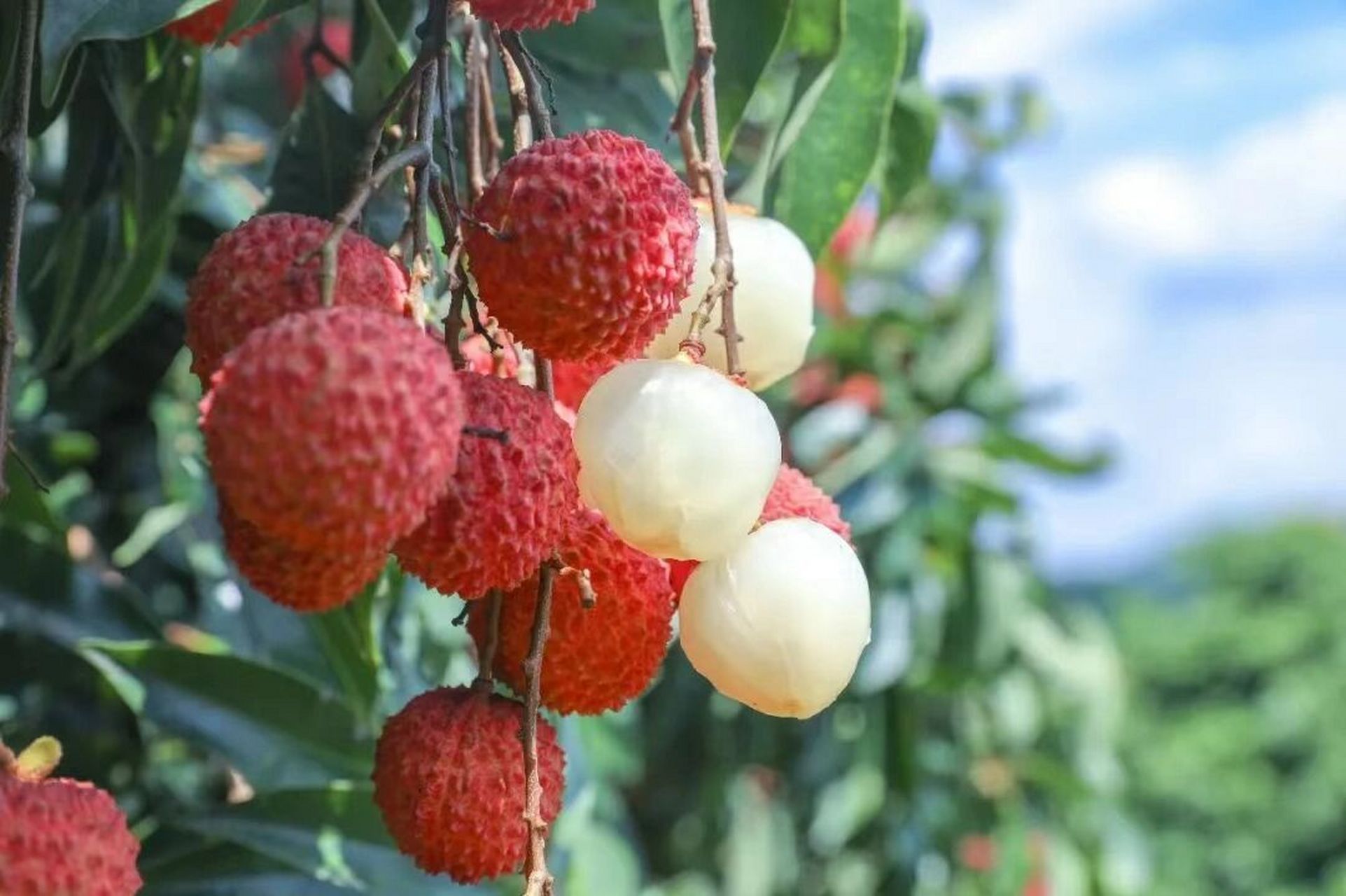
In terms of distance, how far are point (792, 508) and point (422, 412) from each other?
0.65ft

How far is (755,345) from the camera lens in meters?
0.68

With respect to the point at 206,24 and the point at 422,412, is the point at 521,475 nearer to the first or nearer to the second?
the point at 422,412

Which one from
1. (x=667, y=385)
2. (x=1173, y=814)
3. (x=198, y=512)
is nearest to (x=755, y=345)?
(x=667, y=385)

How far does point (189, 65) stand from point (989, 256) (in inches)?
47.1

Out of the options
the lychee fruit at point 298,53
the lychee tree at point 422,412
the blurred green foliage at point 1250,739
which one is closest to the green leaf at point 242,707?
the lychee tree at point 422,412

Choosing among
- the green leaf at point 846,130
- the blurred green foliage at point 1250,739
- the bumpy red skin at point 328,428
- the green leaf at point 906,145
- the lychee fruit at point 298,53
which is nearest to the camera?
the bumpy red skin at point 328,428

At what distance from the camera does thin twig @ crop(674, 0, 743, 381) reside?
0.56 m

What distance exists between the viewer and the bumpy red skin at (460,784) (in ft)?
1.87

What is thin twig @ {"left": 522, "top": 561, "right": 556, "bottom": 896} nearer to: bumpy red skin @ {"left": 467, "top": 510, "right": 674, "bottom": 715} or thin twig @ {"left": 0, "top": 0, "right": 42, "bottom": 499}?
bumpy red skin @ {"left": 467, "top": 510, "right": 674, "bottom": 715}

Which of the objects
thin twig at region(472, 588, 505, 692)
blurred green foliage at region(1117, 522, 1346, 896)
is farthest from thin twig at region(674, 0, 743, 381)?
blurred green foliage at region(1117, 522, 1346, 896)

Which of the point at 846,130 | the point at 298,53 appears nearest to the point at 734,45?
the point at 846,130

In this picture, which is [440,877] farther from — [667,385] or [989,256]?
[989,256]

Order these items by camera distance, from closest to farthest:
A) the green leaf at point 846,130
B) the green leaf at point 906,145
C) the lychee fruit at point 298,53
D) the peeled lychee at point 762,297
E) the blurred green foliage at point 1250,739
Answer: the peeled lychee at point 762,297, the green leaf at point 846,130, the green leaf at point 906,145, the lychee fruit at point 298,53, the blurred green foliage at point 1250,739

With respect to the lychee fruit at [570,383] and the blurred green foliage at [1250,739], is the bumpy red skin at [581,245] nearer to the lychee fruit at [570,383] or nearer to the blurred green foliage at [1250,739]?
the lychee fruit at [570,383]
